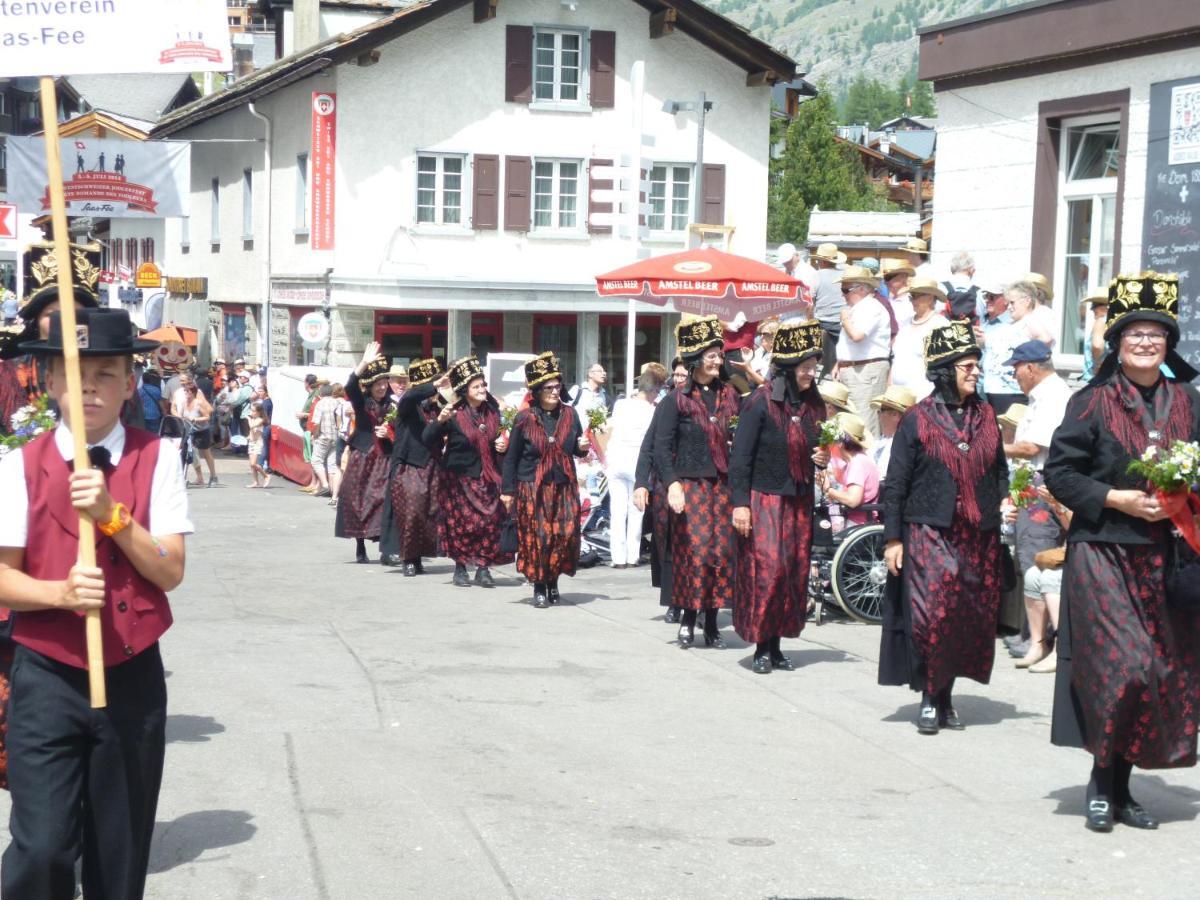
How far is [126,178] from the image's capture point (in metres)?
37.1

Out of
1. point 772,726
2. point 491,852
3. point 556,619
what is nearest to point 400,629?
point 556,619

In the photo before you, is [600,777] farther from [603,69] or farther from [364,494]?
[603,69]

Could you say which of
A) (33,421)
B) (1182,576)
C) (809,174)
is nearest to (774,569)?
(1182,576)

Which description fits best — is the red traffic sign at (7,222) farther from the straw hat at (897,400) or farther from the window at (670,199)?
the window at (670,199)

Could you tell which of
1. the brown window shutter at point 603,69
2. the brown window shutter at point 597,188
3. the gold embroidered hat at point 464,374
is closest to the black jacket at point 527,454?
the gold embroidered hat at point 464,374

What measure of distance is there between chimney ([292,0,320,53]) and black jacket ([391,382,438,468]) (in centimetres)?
2682

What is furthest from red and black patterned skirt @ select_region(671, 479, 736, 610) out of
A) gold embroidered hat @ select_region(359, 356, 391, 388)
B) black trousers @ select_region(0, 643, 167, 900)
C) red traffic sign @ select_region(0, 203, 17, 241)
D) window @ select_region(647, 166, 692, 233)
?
window @ select_region(647, 166, 692, 233)

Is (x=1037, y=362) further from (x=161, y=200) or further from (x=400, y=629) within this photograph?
(x=161, y=200)

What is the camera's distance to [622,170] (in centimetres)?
2291

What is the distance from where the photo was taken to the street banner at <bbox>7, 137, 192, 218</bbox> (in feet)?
A: 119

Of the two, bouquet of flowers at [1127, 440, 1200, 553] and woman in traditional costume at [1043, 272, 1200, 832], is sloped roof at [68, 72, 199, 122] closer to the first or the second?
woman in traditional costume at [1043, 272, 1200, 832]

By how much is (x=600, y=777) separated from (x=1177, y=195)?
7.87 meters

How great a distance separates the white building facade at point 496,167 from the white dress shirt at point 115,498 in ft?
94.4

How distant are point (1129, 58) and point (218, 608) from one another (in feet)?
27.2
